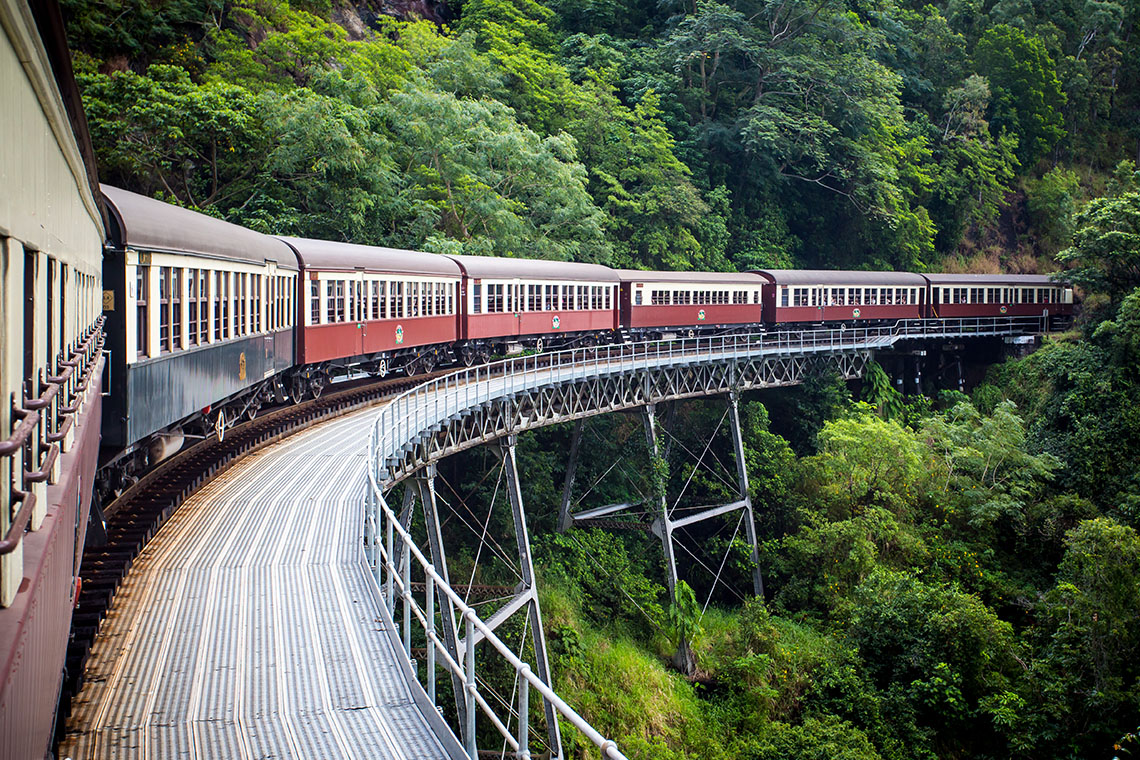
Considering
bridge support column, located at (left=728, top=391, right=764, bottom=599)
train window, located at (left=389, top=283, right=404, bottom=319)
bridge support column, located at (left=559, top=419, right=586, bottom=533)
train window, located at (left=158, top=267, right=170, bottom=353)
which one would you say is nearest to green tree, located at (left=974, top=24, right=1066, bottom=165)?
bridge support column, located at (left=728, top=391, right=764, bottom=599)

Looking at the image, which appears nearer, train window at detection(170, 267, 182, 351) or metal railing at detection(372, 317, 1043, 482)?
train window at detection(170, 267, 182, 351)

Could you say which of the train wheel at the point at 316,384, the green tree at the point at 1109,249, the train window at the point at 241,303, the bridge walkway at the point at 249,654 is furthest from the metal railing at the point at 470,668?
the green tree at the point at 1109,249

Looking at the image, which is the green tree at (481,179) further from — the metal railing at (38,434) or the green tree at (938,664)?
the metal railing at (38,434)

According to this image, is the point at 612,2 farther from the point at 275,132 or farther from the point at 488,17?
the point at 275,132

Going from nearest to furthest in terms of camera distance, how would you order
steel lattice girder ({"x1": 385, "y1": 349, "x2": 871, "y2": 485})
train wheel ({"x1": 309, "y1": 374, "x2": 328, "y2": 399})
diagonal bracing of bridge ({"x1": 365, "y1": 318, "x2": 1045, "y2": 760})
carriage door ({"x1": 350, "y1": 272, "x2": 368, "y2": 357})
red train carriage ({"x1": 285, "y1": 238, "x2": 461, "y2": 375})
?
diagonal bracing of bridge ({"x1": 365, "y1": 318, "x2": 1045, "y2": 760}), steel lattice girder ({"x1": 385, "y1": 349, "x2": 871, "y2": 485}), red train carriage ({"x1": 285, "y1": 238, "x2": 461, "y2": 375}), train wheel ({"x1": 309, "y1": 374, "x2": 328, "y2": 399}), carriage door ({"x1": 350, "y1": 272, "x2": 368, "y2": 357})

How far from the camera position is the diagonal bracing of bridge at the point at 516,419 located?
534 cm

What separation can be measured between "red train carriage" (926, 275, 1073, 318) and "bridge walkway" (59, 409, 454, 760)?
111 feet

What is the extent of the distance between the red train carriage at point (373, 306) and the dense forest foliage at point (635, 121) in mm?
5181

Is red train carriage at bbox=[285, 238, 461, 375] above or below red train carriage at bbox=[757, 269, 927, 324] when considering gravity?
below

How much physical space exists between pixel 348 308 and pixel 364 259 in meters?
1.30

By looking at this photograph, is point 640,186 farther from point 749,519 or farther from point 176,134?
point 176,134

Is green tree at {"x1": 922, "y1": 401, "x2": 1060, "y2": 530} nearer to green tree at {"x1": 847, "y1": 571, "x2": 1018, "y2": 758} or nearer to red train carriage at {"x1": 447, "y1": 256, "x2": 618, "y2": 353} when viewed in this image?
green tree at {"x1": 847, "y1": 571, "x2": 1018, "y2": 758}

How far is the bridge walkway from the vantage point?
16.3ft

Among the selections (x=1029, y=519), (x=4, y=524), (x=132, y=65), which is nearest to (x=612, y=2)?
(x=132, y=65)
